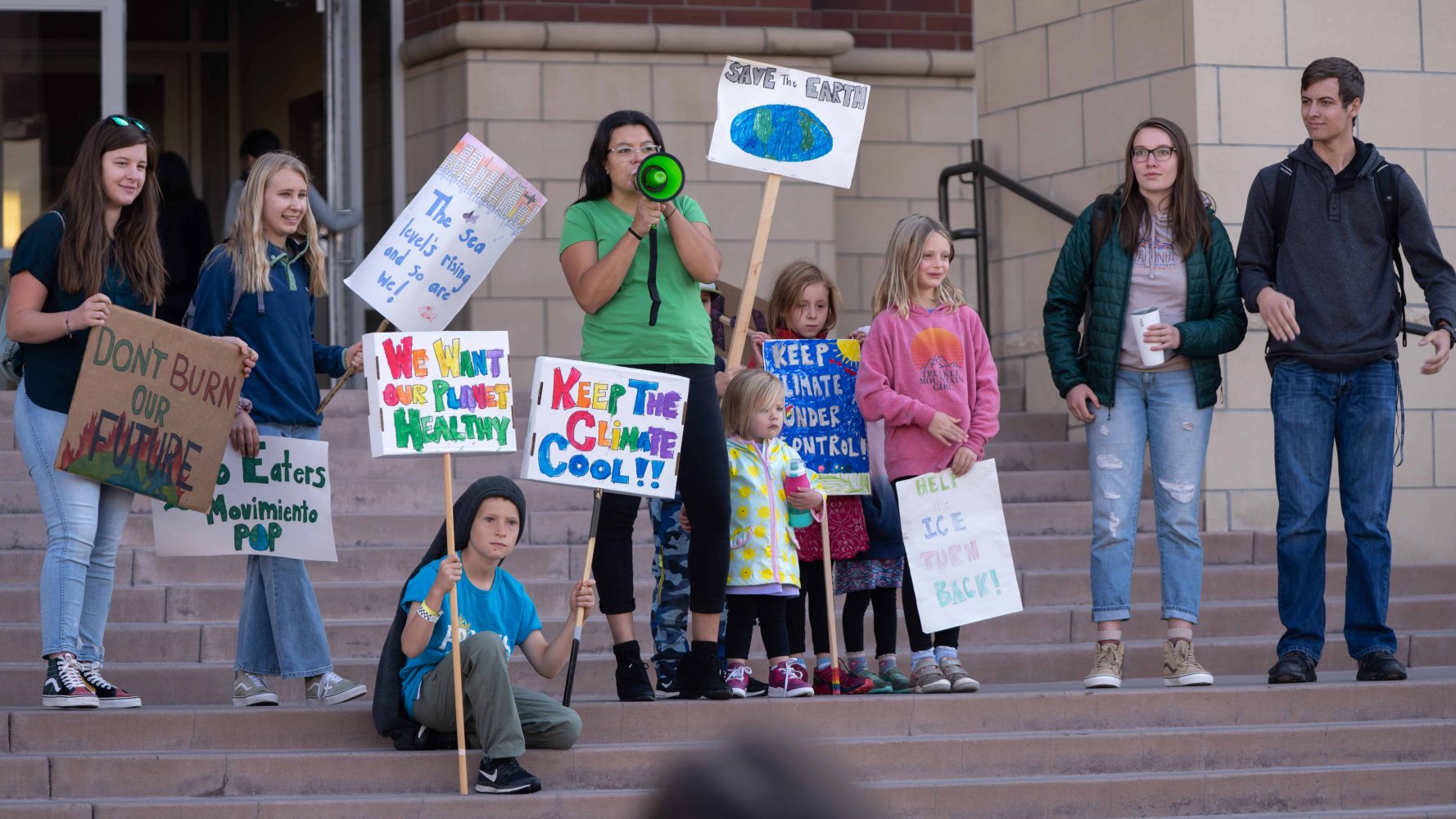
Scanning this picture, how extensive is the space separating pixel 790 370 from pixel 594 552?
1.13 meters

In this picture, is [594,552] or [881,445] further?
[881,445]

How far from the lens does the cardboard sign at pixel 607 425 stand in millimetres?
5977

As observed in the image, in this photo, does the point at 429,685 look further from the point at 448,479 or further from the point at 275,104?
the point at 275,104

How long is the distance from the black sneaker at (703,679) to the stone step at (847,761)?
0.53 feet

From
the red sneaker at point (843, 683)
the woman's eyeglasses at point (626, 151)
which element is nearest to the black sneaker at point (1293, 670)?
the red sneaker at point (843, 683)

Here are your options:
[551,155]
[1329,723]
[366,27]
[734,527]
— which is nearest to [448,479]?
[734,527]

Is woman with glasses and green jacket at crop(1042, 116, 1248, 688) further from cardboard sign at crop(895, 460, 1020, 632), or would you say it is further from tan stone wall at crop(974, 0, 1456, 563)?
tan stone wall at crop(974, 0, 1456, 563)

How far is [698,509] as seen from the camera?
6043mm

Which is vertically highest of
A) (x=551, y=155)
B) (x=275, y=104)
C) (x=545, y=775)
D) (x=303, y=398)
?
(x=275, y=104)

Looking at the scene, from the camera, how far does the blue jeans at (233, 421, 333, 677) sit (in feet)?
19.9

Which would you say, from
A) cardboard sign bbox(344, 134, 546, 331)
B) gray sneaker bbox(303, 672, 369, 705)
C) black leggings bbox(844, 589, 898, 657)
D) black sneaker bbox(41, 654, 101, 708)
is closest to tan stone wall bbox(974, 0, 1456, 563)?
black leggings bbox(844, 589, 898, 657)

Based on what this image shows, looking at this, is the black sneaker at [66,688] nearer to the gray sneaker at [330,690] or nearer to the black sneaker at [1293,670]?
the gray sneaker at [330,690]

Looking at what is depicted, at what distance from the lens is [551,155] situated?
1155cm

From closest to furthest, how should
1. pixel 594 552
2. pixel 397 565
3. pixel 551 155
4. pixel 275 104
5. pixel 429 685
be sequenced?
pixel 429 685, pixel 594 552, pixel 397 565, pixel 551 155, pixel 275 104
